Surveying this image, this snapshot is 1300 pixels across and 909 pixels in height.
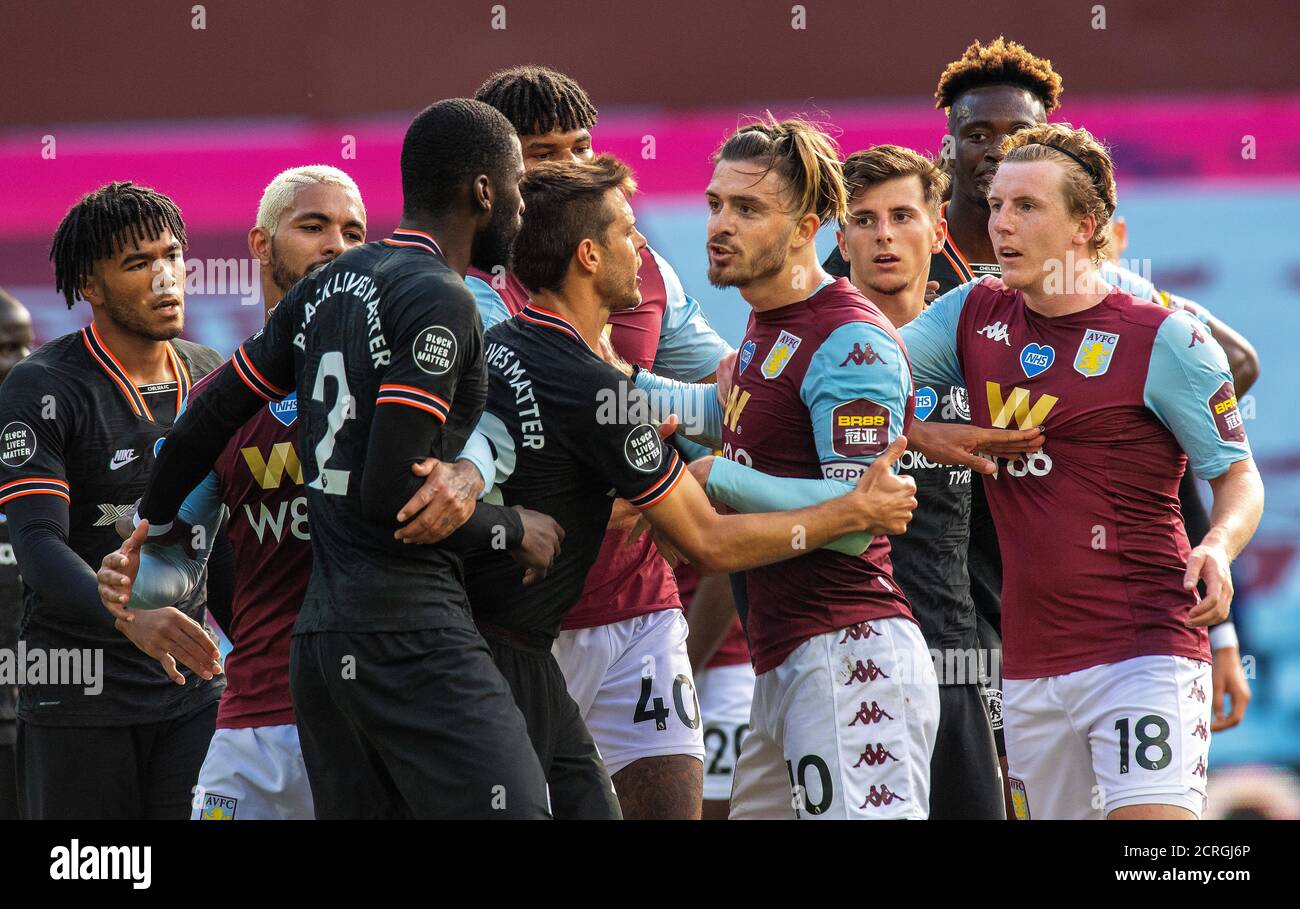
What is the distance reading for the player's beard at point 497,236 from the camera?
164 inches

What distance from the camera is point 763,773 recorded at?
4711 mm

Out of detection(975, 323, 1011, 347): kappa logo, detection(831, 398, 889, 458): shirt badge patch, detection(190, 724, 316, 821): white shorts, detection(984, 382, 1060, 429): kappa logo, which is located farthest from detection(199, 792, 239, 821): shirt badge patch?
detection(975, 323, 1011, 347): kappa logo

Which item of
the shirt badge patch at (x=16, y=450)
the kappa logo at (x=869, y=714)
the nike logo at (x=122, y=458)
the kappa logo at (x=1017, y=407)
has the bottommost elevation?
the kappa logo at (x=869, y=714)

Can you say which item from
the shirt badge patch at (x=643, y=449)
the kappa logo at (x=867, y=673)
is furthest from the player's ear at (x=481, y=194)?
the kappa logo at (x=867, y=673)

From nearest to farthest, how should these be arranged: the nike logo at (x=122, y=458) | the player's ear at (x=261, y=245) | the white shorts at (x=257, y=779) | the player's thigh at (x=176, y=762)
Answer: the white shorts at (x=257, y=779)
the player's thigh at (x=176, y=762)
the nike logo at (x=122, y=458)
the player's ear at (x=261, y=245)

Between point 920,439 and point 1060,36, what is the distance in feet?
18.7

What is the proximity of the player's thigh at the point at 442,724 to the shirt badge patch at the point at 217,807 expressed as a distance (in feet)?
3.54

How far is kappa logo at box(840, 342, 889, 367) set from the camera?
441cm

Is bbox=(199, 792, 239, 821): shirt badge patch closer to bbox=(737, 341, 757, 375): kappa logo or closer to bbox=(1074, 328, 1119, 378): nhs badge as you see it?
bbox=(737, 341, 757, 375): kappa logo

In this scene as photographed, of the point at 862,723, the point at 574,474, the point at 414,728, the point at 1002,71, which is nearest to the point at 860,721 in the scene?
the point at 862,723

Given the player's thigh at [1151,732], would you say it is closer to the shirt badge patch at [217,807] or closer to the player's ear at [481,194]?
the player's ear at [481,194]

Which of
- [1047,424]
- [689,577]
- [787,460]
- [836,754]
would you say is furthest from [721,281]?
[689,577]

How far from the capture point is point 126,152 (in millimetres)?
9656

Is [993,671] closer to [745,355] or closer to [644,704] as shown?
[644,704]
